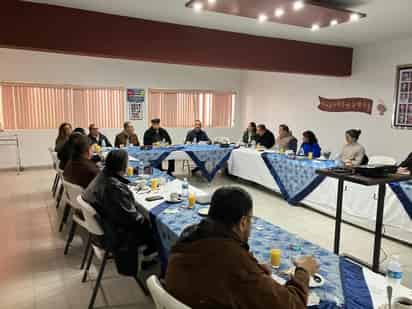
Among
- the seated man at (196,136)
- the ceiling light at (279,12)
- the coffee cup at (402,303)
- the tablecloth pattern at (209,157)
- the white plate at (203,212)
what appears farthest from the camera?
the seated man at (196,136)

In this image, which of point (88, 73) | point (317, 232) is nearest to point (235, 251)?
point (317, 232)

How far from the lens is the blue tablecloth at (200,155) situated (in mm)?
5543

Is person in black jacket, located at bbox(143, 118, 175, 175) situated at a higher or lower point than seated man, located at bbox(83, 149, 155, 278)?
higher

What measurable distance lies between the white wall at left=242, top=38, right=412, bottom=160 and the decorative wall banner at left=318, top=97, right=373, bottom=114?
87 millimetres

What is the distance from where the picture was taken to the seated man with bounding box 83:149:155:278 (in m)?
2.21

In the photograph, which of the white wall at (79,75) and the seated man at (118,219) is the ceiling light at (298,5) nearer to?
the seated man at (118,219)

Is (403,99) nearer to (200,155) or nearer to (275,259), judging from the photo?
(200,155)

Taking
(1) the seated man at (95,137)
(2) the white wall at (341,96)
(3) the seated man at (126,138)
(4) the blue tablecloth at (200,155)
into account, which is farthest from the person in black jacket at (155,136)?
(2) the white wall at (341,96)

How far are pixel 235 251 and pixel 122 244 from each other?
4.33 feet

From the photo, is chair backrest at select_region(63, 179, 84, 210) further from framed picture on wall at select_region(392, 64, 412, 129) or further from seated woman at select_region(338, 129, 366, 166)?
framed picture on wall at select_region(392, 64, 412, 129)

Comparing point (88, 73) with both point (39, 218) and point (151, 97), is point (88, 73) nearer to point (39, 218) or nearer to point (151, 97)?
point (151, 97)

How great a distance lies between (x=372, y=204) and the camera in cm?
363

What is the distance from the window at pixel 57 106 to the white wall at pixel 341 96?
3787 mm

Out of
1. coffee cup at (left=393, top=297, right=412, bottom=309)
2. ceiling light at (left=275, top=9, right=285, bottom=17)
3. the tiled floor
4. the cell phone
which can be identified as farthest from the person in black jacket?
coffee cup at (left=393, top=297, right=412, bottom=309)
